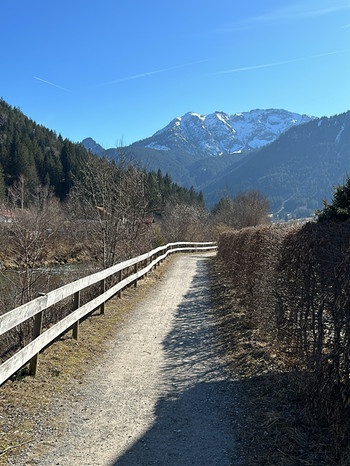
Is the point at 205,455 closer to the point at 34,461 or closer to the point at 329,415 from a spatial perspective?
the point at 329,415

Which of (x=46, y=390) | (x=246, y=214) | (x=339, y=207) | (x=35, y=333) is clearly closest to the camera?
(x=46, y=390)

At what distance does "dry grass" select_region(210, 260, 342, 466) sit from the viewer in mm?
3486

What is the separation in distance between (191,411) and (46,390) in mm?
1810

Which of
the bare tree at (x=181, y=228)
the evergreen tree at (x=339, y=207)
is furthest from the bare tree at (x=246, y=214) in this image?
the evergreen tree at (x=339, y=207)

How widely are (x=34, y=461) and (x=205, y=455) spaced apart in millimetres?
1531

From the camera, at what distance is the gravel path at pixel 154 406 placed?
3631 mm

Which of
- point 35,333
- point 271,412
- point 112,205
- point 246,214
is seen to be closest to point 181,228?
point 246,214

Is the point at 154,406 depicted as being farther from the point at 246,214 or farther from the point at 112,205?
the point at 246,214

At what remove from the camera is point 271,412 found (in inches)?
166

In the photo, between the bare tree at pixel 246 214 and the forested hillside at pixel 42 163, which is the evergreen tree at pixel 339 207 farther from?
the forested hillside at pixel 42 163

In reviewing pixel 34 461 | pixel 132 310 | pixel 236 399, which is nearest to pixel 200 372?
pixel 236 399

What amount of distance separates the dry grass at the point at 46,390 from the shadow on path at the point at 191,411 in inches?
37.1

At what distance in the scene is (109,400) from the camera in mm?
4781

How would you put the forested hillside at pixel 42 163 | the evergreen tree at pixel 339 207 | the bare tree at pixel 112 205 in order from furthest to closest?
the forested hillside at pixel 42 163 → the bare tree at pixel 112 205 → the evergreen tree at pixel 339 207
